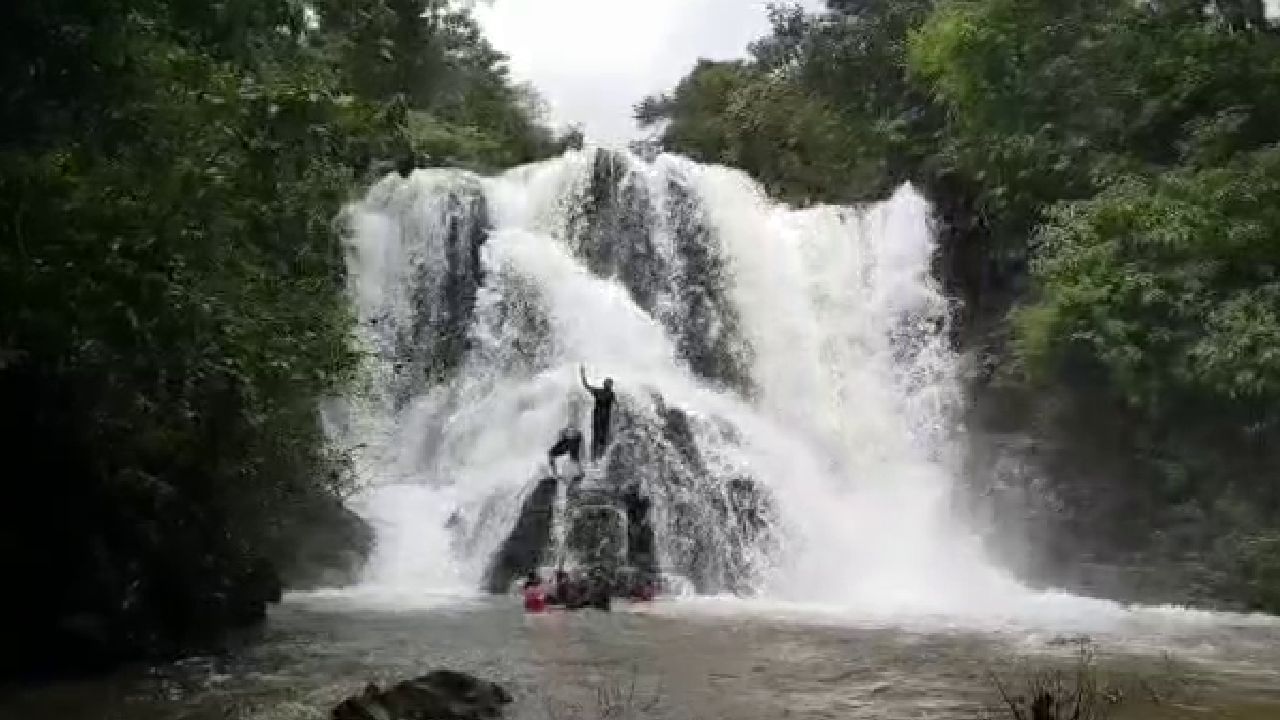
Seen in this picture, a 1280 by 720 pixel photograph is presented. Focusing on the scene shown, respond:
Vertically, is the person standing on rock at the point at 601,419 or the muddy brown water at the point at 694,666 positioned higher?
the person standing on rock at the point at 601,419

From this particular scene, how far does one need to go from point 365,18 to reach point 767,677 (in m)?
5.78

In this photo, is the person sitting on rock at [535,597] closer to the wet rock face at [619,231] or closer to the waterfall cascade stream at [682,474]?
the waterfall cascade stream at [682,474]

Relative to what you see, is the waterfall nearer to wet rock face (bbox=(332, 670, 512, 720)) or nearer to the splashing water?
the splashing water

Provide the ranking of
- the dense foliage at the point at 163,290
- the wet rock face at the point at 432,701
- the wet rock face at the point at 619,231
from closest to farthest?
the wet rock face at the point at 432,701 < the dense foliage at the point at 163,290 < the wet rock face at the point at 619,231

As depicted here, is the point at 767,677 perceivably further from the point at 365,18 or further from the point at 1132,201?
the point at 1132,201

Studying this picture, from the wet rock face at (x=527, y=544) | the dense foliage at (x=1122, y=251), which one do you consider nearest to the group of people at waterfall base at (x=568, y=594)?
the wet rock face at (x=527, y=544)

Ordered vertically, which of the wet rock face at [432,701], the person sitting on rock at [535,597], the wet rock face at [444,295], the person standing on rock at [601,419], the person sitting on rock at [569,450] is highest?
the wet rock face at [444,295]

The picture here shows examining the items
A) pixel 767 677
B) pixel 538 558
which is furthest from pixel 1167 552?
pixel 767 677

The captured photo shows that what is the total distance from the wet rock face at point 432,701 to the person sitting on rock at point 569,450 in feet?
28.7

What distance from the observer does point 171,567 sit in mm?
9859

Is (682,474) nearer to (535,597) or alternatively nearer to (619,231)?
(535,597)

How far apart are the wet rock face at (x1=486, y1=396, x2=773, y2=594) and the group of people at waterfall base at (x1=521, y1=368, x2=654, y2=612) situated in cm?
24

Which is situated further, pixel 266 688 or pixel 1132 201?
pixel 1132 201

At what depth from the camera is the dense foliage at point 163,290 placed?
708 cm
